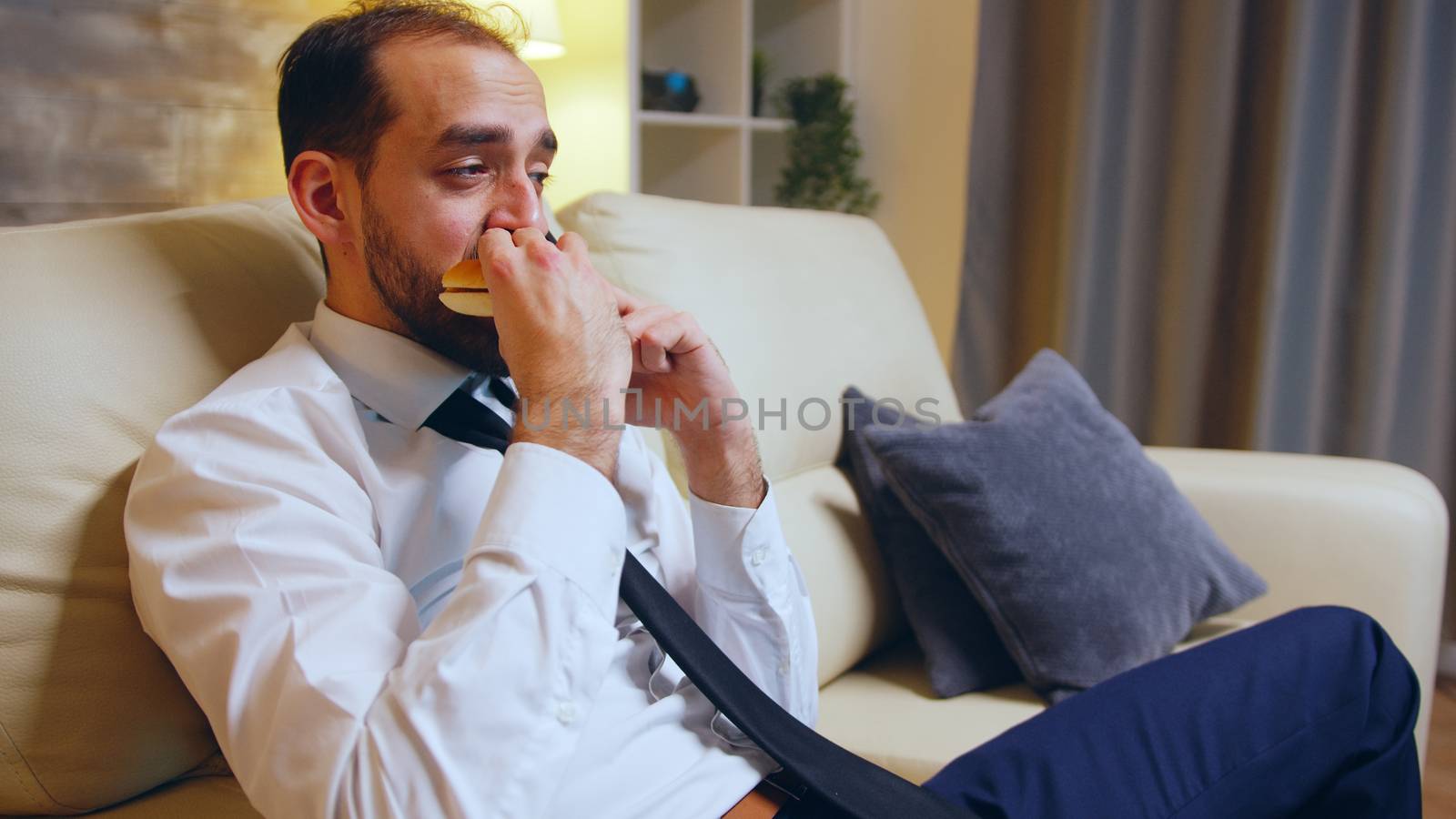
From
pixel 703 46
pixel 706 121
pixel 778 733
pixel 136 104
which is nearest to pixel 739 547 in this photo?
pixel 778 733

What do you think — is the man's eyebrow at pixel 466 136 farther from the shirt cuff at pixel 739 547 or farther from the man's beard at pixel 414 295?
the shirt cuff at pixel 739 547

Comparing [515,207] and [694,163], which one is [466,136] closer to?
[515,207]

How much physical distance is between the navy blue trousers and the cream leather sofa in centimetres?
18

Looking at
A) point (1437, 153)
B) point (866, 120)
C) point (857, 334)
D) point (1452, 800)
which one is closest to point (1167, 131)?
point (1437, 153)

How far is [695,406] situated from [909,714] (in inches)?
21.5

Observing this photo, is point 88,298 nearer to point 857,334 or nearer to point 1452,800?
point 857,334

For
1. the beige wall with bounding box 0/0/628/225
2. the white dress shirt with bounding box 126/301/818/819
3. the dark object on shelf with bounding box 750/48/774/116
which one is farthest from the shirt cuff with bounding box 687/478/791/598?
the dark object on shelf with bounding box 750/48/774/116

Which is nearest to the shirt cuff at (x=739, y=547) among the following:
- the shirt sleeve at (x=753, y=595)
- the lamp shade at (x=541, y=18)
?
the shirt sleeve at (x=753, y=595)

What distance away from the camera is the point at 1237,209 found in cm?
239

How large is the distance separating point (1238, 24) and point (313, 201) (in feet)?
6.89

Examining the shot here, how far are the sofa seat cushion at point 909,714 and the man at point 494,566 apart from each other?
15 centimetres

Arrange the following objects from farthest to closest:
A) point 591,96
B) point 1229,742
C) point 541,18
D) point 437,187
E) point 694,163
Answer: point 694,163, point 591,96, point 541,18, point 1229,742, point 437,187

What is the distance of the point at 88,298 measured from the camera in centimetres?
86

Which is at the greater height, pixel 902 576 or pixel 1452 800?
pixel 902 576
